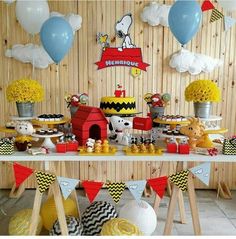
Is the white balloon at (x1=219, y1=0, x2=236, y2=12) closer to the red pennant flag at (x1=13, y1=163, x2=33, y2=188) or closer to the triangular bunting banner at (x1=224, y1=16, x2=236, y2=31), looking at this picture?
the triangular bunting banner at (x1=224, y1=16, x2=236, y2=31)

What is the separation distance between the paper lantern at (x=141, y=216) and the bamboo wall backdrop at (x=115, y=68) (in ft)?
3.09

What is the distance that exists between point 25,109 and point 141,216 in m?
1.13

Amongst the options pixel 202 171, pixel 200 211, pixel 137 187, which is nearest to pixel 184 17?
pixel 202 171

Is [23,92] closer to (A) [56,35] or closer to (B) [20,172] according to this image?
(A) [56,35]

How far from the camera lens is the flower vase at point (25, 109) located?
240cm

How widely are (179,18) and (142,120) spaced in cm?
69

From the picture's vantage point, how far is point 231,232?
2.49 meters

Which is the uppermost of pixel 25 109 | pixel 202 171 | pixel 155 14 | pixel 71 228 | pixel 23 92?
pixel 155 14

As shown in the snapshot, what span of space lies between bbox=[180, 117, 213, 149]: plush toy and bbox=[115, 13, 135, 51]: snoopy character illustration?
51.9 inches

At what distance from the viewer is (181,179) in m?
2.05

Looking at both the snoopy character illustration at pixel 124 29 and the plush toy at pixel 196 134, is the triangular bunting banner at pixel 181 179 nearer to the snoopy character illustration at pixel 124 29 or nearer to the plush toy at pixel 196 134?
the plush toy at pixel 196 134

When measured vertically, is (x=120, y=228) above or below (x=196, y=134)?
below

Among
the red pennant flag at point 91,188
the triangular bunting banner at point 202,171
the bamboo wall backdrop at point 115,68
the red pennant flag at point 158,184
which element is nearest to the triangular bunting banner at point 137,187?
the red pennant flag at point 158,184

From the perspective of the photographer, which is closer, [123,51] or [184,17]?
[184,17]
